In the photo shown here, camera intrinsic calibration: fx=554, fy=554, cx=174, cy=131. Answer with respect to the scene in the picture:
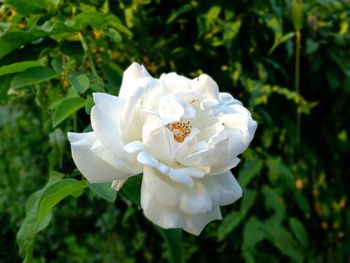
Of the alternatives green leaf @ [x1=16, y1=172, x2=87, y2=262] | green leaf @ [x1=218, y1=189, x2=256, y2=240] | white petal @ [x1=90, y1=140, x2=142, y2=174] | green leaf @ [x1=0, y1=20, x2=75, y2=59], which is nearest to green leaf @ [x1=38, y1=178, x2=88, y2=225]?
green leaf @ [x1=16, y1=172, x2=87, y2=262]

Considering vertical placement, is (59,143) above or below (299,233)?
above

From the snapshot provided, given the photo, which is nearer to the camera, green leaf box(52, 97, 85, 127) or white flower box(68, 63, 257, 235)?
white flower box(68, 63, 257, 235)

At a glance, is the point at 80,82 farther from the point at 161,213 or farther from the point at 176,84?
the point at 161,213

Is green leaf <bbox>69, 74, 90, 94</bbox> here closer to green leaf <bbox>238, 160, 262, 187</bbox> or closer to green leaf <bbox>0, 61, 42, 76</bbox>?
green leaf <bbox>0, 61, 42, 76</bbox>

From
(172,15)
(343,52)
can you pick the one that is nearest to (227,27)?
(172,15)

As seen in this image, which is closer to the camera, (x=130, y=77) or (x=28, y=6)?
(x=130, y=77)

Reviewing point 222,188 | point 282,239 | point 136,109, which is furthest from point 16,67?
point 282,239

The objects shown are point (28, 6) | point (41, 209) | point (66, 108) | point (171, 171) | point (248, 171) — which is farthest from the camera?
point (248, 171)
